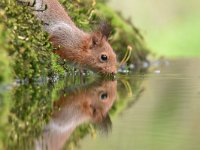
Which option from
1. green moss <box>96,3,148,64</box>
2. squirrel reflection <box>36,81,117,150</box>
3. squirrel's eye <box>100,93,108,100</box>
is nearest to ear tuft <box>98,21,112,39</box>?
squirrel reflection <box>36,81,117,150</box>

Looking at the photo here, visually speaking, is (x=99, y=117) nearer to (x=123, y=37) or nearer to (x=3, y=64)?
(x=3, y=64)

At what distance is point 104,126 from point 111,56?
4.91 meters

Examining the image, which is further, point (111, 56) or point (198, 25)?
point (198, 25)

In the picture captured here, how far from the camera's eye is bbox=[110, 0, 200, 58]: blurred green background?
70.5 ft

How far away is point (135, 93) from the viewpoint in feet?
27.6

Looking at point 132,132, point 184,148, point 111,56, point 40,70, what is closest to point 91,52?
point 111,56

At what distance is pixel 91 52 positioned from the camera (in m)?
9.99

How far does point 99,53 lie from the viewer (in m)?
10.1

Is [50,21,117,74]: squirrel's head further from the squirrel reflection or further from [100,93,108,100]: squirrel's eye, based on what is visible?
[100,93,108,100]: squirrel's eye

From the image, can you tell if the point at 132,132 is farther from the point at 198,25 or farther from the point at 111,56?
the point at 198,25

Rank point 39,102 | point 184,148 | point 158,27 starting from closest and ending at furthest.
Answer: point 184,148, point 39,102, point 158,27

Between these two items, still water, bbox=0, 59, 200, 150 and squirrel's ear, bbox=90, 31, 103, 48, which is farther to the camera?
squirrel's ear, bbox=90, 31, 103, 48

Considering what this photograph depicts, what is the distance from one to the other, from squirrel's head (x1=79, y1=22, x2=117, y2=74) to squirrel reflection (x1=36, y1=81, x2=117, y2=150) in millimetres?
1014

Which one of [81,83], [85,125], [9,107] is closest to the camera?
[85,125]
